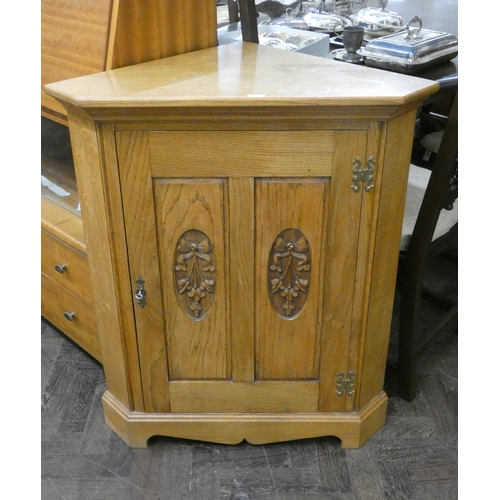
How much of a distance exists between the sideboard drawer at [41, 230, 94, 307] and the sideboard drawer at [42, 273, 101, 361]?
32 mm

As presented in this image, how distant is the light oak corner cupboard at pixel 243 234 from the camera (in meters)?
1.14

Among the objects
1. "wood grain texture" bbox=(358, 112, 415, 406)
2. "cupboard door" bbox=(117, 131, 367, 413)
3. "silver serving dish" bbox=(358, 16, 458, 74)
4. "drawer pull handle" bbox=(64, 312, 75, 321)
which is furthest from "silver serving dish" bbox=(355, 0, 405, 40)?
"drawer pull handle" bbox=(64, 312, 75, 321)

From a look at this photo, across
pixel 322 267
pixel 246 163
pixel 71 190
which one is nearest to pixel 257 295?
pixel 322 267

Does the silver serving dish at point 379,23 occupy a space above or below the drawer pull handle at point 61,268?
above

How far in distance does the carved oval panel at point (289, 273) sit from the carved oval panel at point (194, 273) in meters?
0.15

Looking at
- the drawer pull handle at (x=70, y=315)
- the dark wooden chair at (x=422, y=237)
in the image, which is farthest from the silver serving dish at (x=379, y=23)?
the drawer pull handle at (x=70, y=315)

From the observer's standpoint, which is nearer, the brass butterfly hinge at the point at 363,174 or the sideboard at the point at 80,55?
the brass butterfly hinge at the point at 363,174

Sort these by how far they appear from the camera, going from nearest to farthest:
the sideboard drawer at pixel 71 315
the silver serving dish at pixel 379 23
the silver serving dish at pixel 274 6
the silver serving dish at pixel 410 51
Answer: the silver serving dish at pixel 410 51 → the sideboard drawer at pixel 71 315 → the silver serving dish at pixel 379 23 → the silver serving dish at pixel 274 6

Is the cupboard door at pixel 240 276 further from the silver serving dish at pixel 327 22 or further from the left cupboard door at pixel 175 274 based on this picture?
the silver serving dish at pixel 327 22

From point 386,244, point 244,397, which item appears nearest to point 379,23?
point 386,244

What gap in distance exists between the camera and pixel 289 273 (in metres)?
1.33

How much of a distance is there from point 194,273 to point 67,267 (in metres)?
0.56

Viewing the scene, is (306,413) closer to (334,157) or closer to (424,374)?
(424,374)

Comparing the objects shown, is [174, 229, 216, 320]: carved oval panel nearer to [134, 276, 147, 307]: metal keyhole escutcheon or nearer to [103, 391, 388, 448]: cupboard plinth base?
[134, 276, 147, 307]: metal keyhole escutcheon
